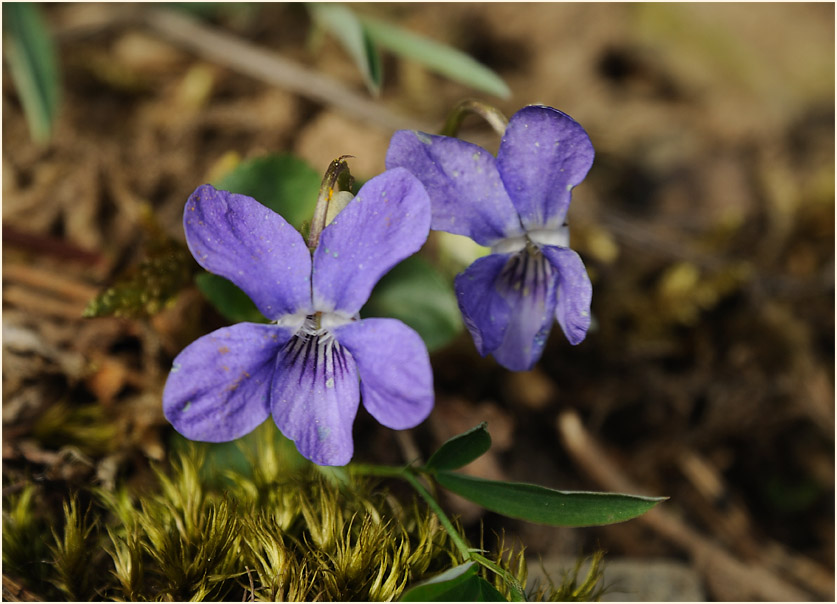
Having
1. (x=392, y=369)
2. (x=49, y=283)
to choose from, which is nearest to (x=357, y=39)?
(x=49, y=283)

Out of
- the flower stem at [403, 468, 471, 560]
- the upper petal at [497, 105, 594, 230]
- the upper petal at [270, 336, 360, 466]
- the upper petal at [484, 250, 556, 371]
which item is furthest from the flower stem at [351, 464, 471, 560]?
the upper petal at [497, 105, 594, 230]

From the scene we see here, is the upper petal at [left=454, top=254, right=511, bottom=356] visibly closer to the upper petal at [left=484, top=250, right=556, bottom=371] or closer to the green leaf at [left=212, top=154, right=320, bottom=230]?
the upper petal at [left=484, top=250, right=556, bottom=371]

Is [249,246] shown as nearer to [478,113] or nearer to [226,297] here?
[226,297]

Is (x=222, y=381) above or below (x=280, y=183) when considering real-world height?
below

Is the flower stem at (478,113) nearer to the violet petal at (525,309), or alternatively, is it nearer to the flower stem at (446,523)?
the violet petal at (525,309)

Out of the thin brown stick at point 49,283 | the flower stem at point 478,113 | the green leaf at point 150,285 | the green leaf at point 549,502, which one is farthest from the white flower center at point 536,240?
the thin brown stick at point 49,283

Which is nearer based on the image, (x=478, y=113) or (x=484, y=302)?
(x=484, y=302)
